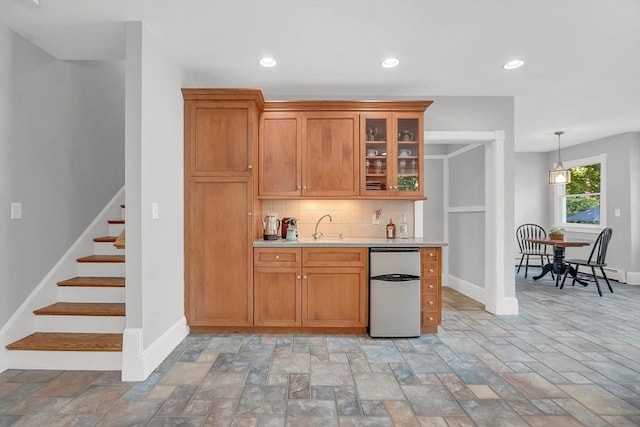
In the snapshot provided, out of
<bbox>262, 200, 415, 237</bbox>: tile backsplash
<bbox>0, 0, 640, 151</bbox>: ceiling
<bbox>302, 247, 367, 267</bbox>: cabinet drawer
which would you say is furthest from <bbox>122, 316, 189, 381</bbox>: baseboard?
<bbox>0, 0, 640, 151</bbox>: ceiling

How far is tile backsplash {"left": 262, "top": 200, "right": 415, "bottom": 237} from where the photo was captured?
153 inches

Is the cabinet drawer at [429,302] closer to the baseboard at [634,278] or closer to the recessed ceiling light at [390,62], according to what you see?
the recessed ceiling light at [390,62]

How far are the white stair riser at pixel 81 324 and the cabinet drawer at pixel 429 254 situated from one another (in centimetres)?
274

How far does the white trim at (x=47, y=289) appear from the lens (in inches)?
96.7

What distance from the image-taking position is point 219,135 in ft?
10.7

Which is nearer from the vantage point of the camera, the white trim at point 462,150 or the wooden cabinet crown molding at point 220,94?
the wooden cabinet crown molding at point 220,94

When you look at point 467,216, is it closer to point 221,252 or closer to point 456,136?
point 456,136

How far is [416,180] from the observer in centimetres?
361

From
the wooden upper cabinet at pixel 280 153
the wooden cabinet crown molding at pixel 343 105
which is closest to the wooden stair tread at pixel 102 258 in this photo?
the wooden upper cabinet at pixel 280 153

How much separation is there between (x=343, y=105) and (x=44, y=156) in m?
2.77

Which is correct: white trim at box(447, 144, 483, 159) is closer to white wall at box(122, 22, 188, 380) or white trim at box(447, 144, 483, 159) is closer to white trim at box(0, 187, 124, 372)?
white wall at box(122, 22, 188, 380)

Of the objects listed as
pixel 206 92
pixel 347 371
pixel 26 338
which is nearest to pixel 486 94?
pixel 206 92

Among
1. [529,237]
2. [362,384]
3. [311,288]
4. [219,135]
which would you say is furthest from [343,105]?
[529,237]

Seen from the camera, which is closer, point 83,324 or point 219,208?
point 83,324
